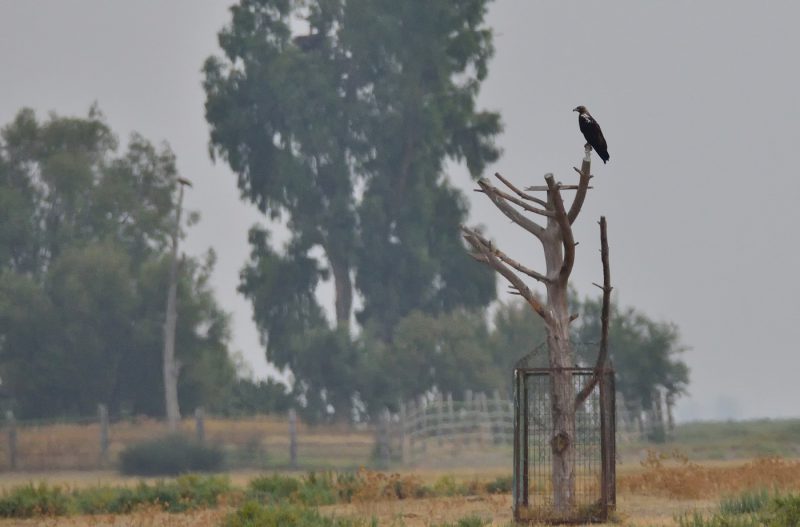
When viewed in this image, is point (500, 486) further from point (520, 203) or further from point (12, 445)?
point (12, 445)

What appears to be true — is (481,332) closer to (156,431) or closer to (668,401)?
(668,401)

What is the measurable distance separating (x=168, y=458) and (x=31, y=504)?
20.1 meters

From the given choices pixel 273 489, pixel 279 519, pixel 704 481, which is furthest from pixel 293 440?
pixel 279 519

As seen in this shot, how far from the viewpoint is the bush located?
43.8 meters

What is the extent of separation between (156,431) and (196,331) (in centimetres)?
1334

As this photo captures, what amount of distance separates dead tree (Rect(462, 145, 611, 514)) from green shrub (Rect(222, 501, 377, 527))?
92.7 inches

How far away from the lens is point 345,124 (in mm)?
69188

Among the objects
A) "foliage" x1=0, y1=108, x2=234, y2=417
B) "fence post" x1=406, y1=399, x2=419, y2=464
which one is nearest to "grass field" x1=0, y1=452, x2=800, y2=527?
"fence post" x1=406, y1=399, x2=419, y2=464

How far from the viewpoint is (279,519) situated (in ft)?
58.8

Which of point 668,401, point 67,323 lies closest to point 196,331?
point 67,323

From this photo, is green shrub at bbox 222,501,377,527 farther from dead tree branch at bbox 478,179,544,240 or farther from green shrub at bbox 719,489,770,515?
green shrub at bbox 719,489,770,515

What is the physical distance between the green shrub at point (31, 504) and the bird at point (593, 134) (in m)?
9.94

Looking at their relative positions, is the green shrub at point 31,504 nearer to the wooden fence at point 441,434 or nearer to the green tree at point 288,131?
the wooden fence at point 441,434

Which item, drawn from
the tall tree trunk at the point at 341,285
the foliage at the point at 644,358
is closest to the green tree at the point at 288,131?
the tall tree trunk at the point at 341,285
